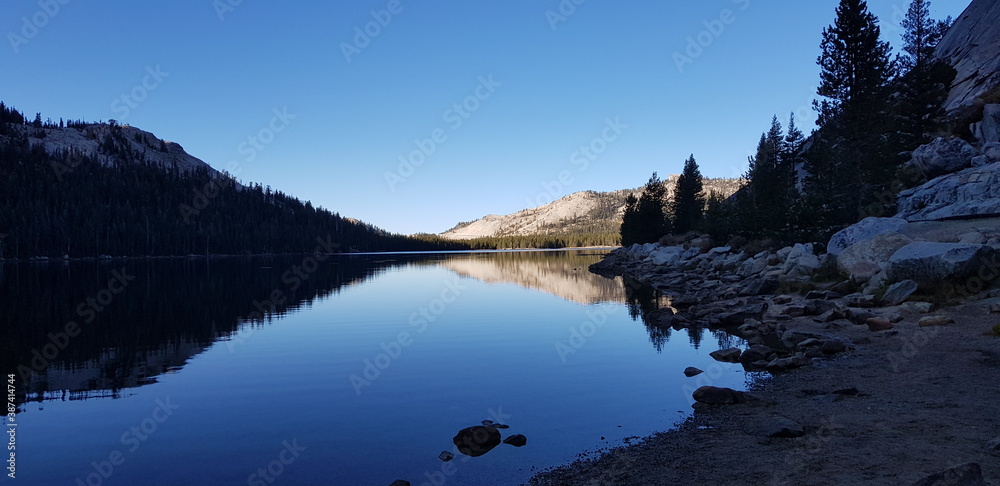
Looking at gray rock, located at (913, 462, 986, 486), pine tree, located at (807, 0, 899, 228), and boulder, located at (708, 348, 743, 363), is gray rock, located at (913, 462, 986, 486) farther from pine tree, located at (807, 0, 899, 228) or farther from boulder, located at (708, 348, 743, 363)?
pine tree, located at (807, 0, 899, 228)

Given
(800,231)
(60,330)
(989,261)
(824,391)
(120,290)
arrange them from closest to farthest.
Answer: (824,391) < (989,261) < (60,330) < (800,231) < (120,290)

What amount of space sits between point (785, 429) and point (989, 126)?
3663cm

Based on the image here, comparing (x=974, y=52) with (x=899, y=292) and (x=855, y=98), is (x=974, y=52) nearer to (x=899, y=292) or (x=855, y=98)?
(x=855, y=98)

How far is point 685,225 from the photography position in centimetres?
9506

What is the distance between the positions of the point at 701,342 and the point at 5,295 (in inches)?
2058

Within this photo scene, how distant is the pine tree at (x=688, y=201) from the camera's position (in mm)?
95188

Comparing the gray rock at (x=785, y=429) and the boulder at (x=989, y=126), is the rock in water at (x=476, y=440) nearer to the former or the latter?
the gray rock at (x=785, y=429)

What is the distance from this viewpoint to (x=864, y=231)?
95.9 ft

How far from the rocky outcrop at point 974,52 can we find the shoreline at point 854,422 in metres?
36.9

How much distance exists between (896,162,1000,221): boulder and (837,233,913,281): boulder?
10.8 feet

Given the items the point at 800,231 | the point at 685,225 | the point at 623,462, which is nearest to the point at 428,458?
the point at 623,462

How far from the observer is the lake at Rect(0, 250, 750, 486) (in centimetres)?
1009

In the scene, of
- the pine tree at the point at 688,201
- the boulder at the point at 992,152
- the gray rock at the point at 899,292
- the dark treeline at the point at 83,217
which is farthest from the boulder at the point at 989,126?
the dark treeline at the point at 83,217

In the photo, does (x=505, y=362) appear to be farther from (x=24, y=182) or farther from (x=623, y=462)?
(x=24, y=182)
